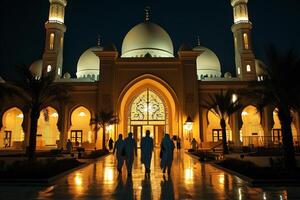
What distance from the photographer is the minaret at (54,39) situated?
109 feet

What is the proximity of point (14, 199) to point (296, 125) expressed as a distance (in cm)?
3120

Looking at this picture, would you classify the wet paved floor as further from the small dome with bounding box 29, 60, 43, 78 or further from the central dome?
the small dome with bounding box 29, 60, 43, 78

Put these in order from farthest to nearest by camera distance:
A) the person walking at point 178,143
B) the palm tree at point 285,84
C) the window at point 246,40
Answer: the window at point 246,40 < the person walking at point 178,143 < the palm tree at point 285,84

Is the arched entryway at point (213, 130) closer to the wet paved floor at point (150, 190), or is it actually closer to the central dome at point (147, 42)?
the central dome at point (147, 42)

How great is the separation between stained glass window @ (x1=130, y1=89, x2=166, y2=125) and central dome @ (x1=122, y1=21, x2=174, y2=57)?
17.2 feet

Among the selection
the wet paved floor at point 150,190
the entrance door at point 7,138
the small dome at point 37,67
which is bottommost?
the wet paved floor at point 150,190

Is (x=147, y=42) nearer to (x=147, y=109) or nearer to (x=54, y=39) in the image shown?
(x=147, y=109)

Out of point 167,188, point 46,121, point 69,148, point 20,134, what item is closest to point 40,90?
point 69,148

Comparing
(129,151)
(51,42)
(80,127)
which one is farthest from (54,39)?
(129,151)

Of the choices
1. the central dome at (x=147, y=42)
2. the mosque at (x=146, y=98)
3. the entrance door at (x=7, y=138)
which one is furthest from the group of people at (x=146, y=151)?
the entrance door at (x=7, y=138)

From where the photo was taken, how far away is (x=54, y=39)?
110ft

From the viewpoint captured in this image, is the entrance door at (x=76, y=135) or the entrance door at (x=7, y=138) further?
the entrance door at (x=7, y=138)

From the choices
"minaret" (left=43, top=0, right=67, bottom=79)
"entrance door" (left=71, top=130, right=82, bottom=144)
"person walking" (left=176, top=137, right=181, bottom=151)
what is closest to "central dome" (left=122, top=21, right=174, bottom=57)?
"minaret" (left=43, top=0, right=67, bottom=79)

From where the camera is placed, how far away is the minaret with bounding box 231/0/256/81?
33469 mm
